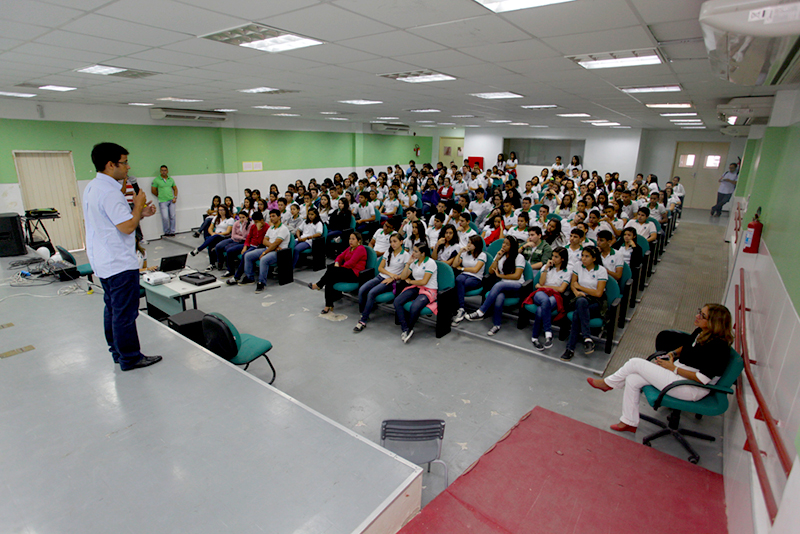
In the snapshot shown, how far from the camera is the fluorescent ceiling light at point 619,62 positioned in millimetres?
3793

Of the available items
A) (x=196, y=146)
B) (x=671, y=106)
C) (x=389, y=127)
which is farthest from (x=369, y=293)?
(x=389, y=127)

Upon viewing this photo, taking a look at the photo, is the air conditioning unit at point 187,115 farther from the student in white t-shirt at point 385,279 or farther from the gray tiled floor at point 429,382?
the student in white t-shirt at point 385,279

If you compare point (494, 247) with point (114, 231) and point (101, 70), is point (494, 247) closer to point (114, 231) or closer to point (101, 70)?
point (114, 231)

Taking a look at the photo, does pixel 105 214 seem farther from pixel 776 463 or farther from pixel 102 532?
pixel 776 463

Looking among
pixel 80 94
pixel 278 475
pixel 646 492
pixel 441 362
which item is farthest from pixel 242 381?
pixel 80 94

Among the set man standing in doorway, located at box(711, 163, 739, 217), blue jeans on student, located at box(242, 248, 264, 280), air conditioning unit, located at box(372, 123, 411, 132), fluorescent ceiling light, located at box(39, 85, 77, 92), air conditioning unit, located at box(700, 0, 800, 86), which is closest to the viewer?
air conditioning unit, located at box(700, 0, 800, 86)

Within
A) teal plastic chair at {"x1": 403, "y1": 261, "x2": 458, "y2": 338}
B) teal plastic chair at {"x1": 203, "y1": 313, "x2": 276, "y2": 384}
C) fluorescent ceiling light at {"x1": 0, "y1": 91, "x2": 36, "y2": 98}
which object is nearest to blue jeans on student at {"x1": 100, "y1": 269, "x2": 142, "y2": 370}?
teal plastic chair at {"x1": 203, "y1": 313, "x2": 276, "y2": 384}

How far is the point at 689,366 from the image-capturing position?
9.75 feet

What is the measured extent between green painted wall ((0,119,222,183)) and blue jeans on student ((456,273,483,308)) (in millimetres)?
6716

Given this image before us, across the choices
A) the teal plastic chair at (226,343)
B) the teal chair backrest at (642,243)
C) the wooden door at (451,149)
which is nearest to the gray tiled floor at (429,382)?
the teal plastic chair at (226,343)

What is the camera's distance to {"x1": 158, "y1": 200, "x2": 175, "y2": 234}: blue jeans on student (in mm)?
9992

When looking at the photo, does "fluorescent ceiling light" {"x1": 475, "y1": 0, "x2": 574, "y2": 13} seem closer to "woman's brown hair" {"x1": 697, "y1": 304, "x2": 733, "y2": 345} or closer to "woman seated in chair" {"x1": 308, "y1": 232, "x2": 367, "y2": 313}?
"woman's brown hair" {"x1": 697, "y1": 304, "x2": 733, "y2": 345}

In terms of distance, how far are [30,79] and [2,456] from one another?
5.31 meters

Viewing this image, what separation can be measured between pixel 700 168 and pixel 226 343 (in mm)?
17316
